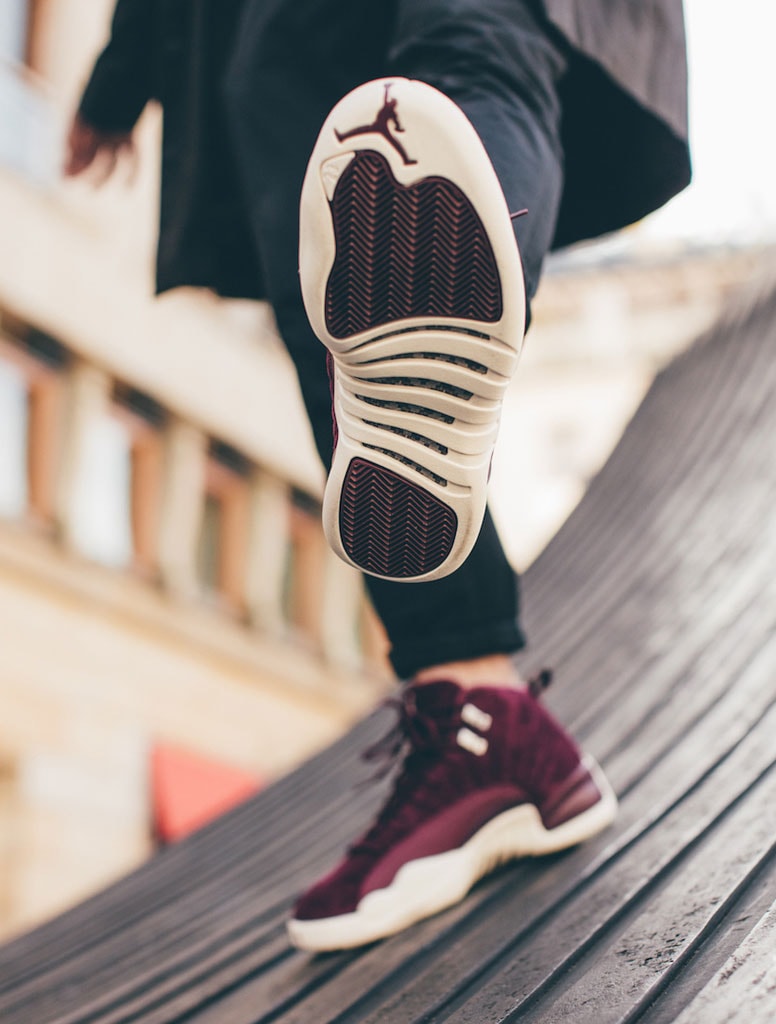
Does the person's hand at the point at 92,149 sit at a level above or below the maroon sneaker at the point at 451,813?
above

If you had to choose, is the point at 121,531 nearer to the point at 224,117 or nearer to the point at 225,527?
the point at 225,527

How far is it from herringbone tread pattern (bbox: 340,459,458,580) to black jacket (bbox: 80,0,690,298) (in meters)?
0.63

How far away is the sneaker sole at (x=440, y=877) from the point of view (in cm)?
125

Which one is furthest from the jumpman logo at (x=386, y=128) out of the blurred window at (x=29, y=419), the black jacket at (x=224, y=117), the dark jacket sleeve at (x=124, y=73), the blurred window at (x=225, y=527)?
the blurred window at (x=225, y=527)

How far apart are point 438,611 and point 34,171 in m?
9.10

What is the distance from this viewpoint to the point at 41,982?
184 centimetres

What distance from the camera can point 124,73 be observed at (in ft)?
5.61

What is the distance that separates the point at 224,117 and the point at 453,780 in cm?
87

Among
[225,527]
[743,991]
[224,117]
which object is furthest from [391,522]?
[225,527]

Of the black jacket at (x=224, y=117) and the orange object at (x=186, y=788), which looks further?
the orange object at (x=186, y=788)

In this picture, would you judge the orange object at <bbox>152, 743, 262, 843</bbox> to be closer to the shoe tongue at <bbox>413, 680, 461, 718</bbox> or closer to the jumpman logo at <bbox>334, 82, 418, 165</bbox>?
the shoe tongue at <bbox>413, 680, 461, 718</bbox>

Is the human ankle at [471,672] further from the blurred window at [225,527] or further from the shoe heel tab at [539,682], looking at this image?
the blurred window at [225,527]

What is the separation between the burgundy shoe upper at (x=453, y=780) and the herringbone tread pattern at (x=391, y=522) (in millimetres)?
337

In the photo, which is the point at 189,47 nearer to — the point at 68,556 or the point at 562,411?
the point at 68,556
